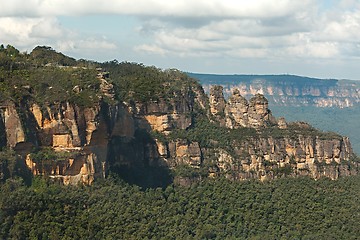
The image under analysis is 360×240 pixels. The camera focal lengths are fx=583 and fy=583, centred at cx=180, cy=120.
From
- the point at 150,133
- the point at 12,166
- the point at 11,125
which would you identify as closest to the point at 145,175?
the point at 150,133

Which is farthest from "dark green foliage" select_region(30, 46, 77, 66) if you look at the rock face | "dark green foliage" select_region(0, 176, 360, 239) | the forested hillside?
"dark green foliage" select_region(0, 176, 360, 239)

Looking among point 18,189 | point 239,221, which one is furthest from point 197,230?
point 18,189

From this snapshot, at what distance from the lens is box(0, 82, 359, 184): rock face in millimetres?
46250

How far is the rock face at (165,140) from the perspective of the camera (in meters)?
46.2

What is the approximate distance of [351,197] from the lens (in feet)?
186

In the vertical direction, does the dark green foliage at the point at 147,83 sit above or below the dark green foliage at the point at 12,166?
above

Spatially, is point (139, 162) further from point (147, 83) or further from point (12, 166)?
point (12, 166)

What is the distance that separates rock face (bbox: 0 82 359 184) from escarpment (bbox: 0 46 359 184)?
8 cm

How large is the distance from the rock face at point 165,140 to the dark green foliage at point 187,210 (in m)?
1.67

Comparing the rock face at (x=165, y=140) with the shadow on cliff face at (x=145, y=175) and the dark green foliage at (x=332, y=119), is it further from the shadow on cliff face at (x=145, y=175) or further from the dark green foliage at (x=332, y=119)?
the dark green foliage at (x=332, y=119)

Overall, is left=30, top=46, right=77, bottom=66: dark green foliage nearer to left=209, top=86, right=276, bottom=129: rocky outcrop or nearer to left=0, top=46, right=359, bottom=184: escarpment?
left=0, top=46, right=359, bottom=184: escarpment

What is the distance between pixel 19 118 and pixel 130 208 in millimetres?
11354

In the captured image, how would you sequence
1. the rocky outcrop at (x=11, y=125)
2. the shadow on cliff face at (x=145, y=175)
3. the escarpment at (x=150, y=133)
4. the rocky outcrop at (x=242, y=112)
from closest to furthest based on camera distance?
the rocky outcrop at (x=11, y=125) → the escarpment at (x=150, y=133) → the shadow on cliff face at (x=145, y=175) → the rocky outcrop at (x=242, y=112)

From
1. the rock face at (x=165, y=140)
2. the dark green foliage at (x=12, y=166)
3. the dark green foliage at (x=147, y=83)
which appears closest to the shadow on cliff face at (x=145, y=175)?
the rock face at (x=165, y=140)
